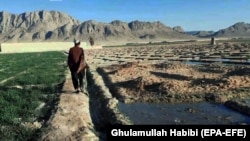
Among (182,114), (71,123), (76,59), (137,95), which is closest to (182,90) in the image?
(137,95)

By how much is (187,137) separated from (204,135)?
36 centimetres

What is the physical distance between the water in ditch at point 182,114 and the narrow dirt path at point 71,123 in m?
1.53

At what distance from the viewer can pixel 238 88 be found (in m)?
17.6

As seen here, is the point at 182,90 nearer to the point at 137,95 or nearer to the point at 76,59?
the point at 137,95

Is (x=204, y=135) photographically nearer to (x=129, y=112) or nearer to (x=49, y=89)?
(x=129, y=112)

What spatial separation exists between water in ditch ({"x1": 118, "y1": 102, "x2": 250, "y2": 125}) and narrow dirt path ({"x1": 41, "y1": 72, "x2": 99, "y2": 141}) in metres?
1.53

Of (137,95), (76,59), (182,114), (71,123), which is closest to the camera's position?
(71,123)

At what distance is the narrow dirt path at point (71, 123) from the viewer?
991cm

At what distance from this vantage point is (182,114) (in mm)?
13453

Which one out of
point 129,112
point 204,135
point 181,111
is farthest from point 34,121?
point 204,135

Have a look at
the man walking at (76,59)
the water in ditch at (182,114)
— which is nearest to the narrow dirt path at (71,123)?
the man walking at (76,59)

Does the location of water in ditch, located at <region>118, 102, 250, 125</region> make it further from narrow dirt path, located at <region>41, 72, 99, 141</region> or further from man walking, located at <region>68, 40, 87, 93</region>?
man walking, located at <region>68, 40, 87, 93</region>

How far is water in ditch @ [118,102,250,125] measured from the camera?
489 inches

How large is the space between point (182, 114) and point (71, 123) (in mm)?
3948
